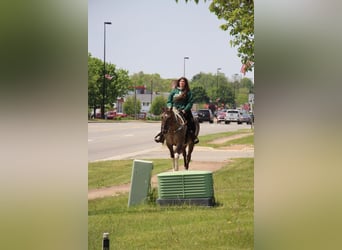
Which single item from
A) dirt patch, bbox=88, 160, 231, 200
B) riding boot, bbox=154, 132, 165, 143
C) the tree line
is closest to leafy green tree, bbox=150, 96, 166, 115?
the tree line

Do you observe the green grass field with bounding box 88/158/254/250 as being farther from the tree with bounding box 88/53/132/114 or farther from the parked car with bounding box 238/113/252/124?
the tree with bounding box 88/53/132/114

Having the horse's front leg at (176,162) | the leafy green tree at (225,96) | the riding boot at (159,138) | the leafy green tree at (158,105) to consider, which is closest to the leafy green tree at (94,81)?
the leafy green tree at (158,105)

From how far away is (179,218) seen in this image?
20.0 ft

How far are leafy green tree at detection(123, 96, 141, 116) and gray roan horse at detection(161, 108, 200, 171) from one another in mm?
372

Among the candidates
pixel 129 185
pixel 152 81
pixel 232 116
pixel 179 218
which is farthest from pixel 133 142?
pixel 232 116

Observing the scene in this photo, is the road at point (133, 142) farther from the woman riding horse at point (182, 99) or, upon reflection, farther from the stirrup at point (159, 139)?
the woman riding horse at point (182, 99)

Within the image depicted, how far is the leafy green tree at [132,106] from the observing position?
6.42 m

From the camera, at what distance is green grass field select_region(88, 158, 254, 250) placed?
19.4 feet

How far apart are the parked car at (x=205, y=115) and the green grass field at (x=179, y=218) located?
0.51 meters
